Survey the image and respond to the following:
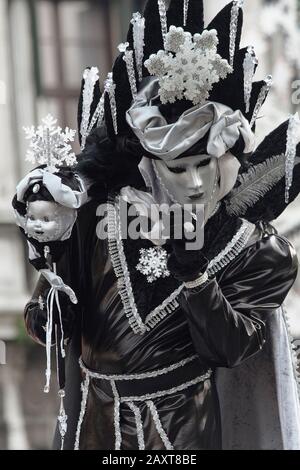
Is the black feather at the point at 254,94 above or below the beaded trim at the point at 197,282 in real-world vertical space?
above

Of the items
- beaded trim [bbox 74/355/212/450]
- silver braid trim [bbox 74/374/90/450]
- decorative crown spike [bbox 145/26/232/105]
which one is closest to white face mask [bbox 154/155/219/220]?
decorative crown spike [bbox 145/26/232/105]

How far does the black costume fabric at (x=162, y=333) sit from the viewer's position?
2.73 metres

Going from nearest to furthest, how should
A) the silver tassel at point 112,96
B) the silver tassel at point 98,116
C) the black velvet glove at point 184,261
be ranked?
the black velvet glove at point 184,261, the silver tassel at point 112,96, the silver tassel at point 98,116

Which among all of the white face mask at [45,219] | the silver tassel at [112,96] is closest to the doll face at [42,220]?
the white face mask at [45,219]

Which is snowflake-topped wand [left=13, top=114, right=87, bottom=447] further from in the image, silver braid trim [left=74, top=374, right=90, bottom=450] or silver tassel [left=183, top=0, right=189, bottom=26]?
silver tassel [left=183, top=0, right=189, bottom=26]

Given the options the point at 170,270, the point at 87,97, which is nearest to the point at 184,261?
the point at 170,270

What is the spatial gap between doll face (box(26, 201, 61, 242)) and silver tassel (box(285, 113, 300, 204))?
50 cm

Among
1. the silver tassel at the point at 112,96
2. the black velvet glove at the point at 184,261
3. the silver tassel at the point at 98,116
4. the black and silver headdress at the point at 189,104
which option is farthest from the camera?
the silver tassel at the point at 98,116

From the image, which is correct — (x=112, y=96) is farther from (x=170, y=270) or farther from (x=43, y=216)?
(x=170, y=270)

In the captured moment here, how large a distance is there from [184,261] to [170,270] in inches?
1.9

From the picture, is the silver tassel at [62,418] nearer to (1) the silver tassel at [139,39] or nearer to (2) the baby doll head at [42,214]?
(2) the baby doll head at [42,214]

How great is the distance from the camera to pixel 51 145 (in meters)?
2.74

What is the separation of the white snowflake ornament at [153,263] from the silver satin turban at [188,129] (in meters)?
0.21

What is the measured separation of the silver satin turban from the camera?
2627 mm
